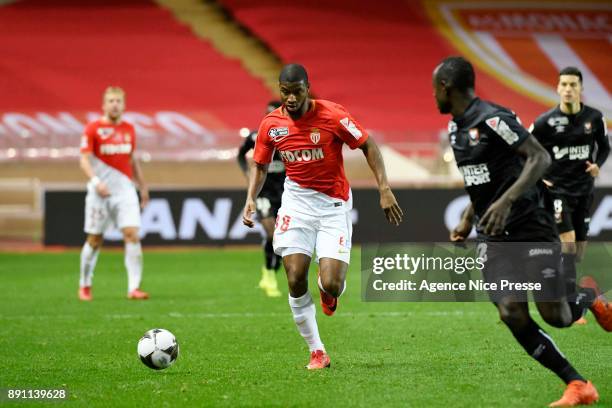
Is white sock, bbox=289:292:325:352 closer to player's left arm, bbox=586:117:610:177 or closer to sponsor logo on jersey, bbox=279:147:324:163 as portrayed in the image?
sponsor logo on jersey, bbox=279:147:324:163

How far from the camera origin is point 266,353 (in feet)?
28.3

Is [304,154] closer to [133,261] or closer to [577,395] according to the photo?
[577,395]

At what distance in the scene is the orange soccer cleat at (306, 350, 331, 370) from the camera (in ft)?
25.4

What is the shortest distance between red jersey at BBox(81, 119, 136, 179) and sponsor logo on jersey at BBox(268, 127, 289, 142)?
222 inches

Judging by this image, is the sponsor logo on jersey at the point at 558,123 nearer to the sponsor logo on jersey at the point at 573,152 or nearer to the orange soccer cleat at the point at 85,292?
the sponsor logo on jersey at the point at 573,152

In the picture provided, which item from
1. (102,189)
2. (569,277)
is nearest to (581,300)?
(569,277)

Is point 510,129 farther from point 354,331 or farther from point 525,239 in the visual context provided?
point 354,331

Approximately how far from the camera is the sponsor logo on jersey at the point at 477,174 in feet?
20.9

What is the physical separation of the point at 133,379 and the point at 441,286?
2.39 meters

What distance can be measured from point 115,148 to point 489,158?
302 inches

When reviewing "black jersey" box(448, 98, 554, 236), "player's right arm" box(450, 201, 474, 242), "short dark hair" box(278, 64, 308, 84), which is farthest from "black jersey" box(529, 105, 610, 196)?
"black jersey" box(448, 98, 554, 236)

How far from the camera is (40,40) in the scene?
99.8 feet

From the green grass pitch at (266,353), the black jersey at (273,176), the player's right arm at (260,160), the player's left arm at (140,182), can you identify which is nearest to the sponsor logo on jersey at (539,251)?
the green grass pitch at (266,353)

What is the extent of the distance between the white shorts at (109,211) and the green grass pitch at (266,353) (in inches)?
37.8
